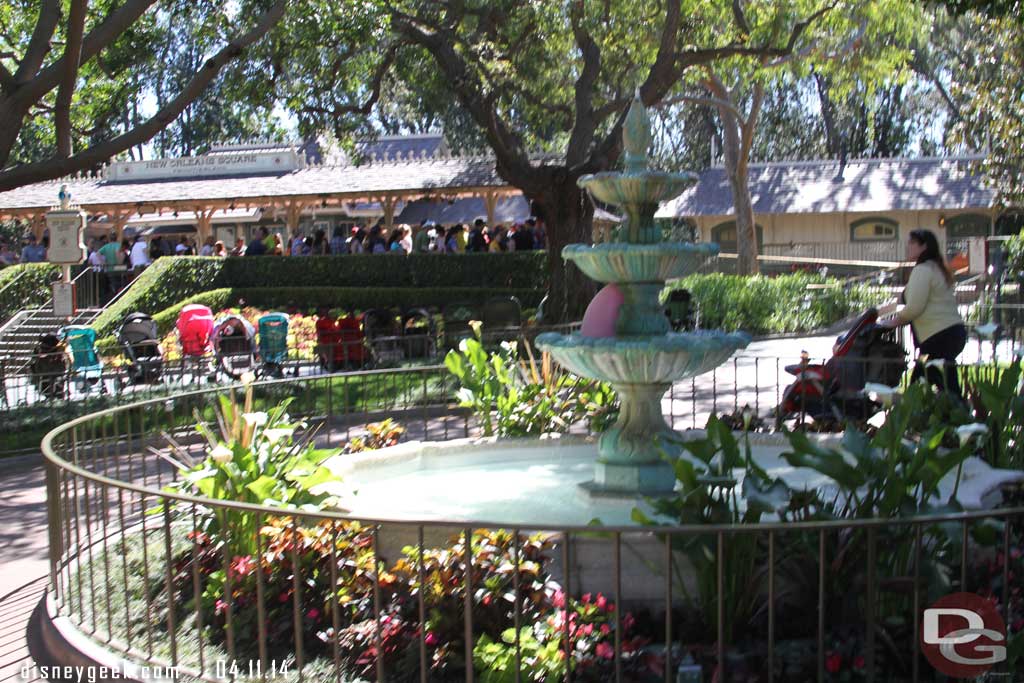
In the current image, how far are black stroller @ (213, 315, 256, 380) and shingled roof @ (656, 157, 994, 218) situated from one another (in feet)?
90.0

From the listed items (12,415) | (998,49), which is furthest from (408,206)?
(12,415)

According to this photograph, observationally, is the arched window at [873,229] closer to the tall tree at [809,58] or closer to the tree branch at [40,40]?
the tall tree at [809,58]

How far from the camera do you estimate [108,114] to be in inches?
725

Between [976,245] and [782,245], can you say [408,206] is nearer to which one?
[782,245]

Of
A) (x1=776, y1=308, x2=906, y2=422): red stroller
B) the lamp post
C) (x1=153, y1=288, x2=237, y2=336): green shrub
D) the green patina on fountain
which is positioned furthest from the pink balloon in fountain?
(x1=153, y1=288, x2=237, y2=336): green shrub

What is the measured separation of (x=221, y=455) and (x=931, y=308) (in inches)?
231

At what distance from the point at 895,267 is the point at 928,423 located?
2384 cm

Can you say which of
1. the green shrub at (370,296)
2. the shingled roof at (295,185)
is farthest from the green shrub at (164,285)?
the shingled roof at (295,185)

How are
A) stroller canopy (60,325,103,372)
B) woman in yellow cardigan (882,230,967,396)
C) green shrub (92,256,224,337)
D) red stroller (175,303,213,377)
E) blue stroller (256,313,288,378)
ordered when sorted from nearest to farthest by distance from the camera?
1. woman in yellow cardigan (882,230,967,396)
2. stroller canopy (60,325,103,372)
3. blue stroller (256,313,288,378)
4. red stroller (175,303,213,377)
5. green shrub (92,256,224,337)

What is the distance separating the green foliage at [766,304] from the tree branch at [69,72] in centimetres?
1206

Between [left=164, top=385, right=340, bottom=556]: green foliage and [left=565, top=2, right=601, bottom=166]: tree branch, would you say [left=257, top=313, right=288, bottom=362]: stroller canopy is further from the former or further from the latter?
[left=164, top=385, right=340, bottom=556]: green foliage

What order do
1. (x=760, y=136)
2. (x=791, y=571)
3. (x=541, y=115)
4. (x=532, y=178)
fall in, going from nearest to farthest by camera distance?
(x=791, y=571), (x=532, y=178), (x=541, y=115), (x=760, y=136)

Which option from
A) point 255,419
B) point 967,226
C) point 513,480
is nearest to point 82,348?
point 513,480

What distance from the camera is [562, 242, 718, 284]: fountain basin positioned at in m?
7.04
